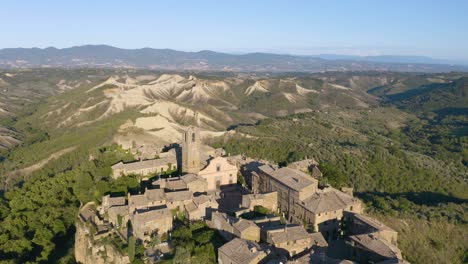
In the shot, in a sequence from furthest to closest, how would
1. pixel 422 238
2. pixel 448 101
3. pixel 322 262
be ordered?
pixel 448 101, pixel 422 238, pixel 322 262

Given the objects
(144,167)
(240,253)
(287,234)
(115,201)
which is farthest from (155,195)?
(287,234)

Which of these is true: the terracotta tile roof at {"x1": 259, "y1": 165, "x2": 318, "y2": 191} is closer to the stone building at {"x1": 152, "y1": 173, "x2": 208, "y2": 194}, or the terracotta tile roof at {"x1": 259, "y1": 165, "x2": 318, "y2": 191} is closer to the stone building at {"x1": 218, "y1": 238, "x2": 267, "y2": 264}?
the stone building at {"x1": 152, "y1": 173, "x2": 208, "y2": 194}

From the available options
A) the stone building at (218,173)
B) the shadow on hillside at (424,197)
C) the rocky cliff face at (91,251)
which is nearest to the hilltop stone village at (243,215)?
the stone building at (218,173)

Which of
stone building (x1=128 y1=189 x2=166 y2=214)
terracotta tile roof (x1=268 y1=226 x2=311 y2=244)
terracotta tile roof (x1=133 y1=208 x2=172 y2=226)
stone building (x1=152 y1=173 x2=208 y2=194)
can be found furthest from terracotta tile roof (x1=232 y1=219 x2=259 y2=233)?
stone building (x1=152 y1=173 x2=208 y2=194)

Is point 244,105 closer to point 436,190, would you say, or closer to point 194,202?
point 436,190

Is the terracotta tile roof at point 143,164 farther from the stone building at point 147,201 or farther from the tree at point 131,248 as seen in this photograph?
the tree at point 131,248

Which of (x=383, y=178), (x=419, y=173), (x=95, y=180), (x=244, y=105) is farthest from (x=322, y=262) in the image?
(x=244, y=105)
